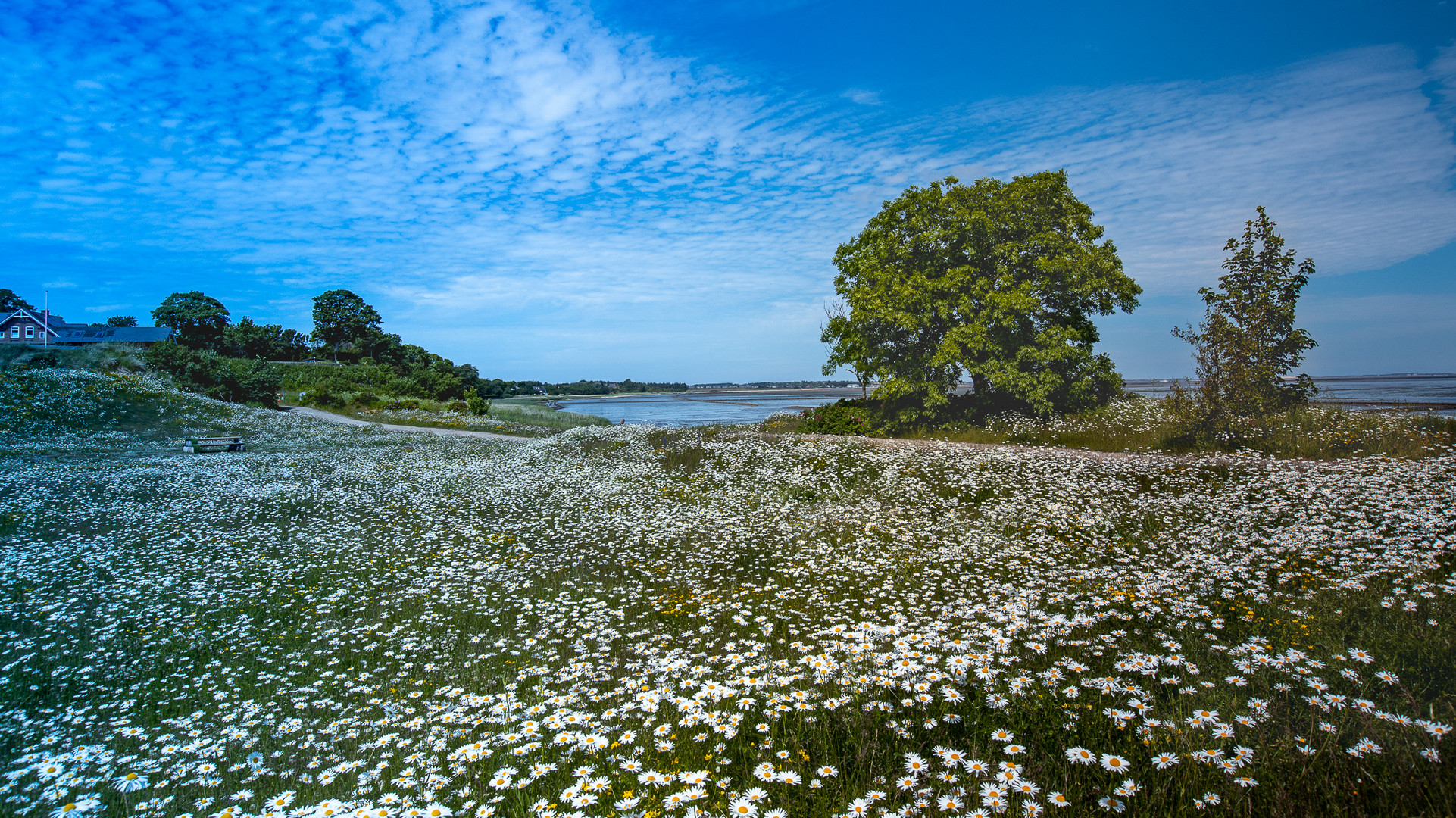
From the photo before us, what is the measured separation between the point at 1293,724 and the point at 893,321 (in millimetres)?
24232

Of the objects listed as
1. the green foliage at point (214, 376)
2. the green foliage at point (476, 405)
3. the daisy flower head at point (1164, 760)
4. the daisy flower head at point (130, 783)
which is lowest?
the daisy flower head at point (130, 783)

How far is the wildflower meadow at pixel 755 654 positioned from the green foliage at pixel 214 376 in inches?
1747

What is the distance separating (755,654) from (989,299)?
2337 cm

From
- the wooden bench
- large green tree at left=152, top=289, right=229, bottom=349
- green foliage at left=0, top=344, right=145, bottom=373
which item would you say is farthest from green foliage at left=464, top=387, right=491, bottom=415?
large green tree at left=152, top=289, right=229, bottom=349

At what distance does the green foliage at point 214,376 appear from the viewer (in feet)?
168

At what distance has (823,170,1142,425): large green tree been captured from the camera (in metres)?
25.4

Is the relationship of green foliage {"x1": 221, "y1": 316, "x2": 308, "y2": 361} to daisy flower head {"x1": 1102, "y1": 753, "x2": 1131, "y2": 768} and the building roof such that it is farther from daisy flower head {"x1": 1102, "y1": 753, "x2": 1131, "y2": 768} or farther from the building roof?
daisy flower head {"x1": 1102, "y1": 753, "x2": 1131, "y2": 768}

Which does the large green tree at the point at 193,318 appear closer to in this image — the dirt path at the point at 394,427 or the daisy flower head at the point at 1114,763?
the dirt path at the point at 394,427

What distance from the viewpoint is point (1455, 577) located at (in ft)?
25.0

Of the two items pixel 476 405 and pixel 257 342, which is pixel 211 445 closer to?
pixel 476 405

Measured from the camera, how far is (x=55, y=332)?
7469 centimetres

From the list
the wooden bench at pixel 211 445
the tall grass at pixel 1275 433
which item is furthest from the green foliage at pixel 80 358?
the tall grass at pixel 1275 433

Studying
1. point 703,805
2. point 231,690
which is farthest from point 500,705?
point 231,690

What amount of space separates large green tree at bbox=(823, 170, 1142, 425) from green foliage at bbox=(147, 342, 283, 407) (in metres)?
51.5
